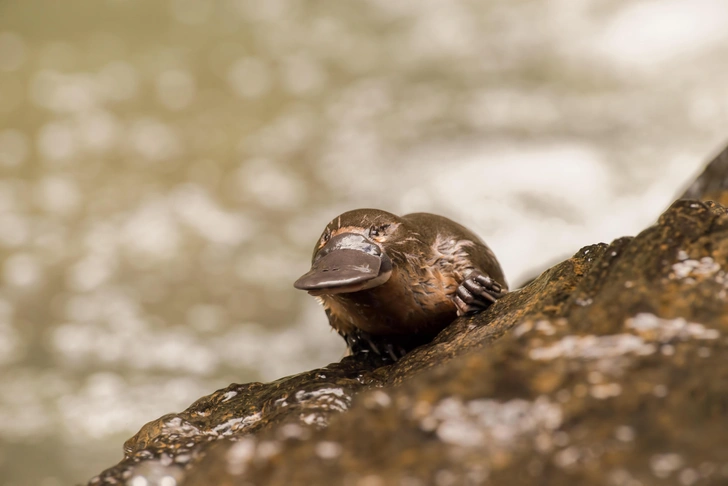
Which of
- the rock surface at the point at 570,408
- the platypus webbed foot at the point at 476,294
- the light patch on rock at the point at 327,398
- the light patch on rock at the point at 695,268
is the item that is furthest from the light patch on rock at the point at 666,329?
the platypus webbed foot at the point at 476,294

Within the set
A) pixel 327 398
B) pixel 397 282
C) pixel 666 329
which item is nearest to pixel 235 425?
pixel 327 398

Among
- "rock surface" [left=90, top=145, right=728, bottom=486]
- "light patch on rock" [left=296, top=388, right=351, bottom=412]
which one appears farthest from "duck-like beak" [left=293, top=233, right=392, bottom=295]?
"rock surface" [left=90, top=145, right=728, bottom=486]

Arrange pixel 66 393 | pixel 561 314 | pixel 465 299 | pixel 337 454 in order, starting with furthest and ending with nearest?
pixel 66 393
pixel 465 299
pixel 561 314
pixel 337 454

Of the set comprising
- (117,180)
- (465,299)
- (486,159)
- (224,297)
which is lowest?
(465,299)

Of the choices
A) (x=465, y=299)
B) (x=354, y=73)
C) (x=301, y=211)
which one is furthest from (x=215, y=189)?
(x=465, y=299)

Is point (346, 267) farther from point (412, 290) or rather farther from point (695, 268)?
point (695, 268)

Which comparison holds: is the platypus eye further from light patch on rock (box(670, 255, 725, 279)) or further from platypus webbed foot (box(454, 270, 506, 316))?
light patch on rock (box(670, 255, 725, 279))

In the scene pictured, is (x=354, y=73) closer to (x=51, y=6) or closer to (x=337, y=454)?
(x=51, y=6)

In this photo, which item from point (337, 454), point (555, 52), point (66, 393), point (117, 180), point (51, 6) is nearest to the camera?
point (337, 454)
